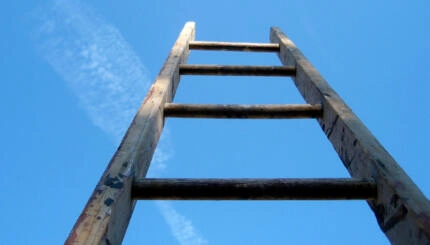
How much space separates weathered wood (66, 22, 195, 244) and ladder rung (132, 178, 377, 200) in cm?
10

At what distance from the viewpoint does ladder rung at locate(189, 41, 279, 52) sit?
166 inches

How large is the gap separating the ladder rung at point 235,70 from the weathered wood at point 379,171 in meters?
0.59

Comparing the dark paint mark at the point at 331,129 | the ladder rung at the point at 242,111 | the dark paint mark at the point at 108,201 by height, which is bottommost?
the dark paint mark at the point at 108,201

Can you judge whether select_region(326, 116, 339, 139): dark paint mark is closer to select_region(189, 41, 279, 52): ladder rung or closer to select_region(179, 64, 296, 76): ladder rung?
select_region(179, 64, 296, 76): ladder rung

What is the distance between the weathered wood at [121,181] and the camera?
126cm

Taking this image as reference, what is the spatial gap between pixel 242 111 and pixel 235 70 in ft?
2.81

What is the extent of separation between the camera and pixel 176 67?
2979mm

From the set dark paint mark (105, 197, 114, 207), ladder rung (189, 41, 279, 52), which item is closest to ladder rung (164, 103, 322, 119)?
dark paint mark (105, 197, 114, 207)

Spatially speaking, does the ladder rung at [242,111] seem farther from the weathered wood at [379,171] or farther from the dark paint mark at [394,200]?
the dark paint mark at [394,200]

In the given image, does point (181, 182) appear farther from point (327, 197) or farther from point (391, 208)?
point (391, 208)

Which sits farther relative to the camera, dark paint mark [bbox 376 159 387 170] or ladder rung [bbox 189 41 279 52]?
ladder rung [bbox 189 41 279 52]

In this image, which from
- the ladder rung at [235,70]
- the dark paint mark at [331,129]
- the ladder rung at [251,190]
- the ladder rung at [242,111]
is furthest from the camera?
the ladder rung at [235,70]

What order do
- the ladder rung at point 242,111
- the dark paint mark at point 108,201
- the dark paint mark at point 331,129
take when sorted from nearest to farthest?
the dark paint mark at point 108,201 → the dark paint mark at point 331,129 → the ladder rung at point 242,111

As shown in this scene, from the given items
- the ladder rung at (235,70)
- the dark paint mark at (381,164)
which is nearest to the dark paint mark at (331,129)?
the dark paint mark at (381,164)
